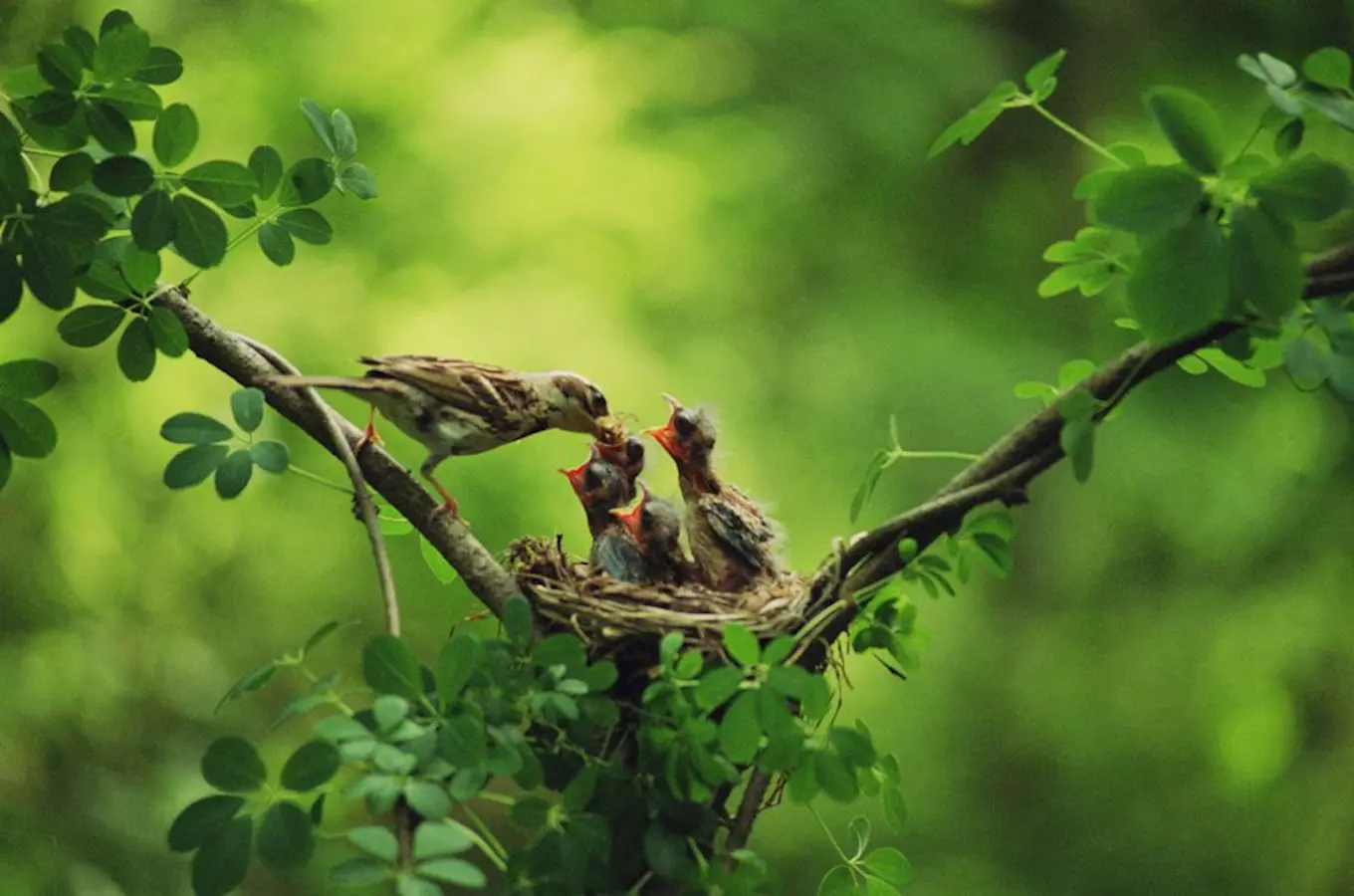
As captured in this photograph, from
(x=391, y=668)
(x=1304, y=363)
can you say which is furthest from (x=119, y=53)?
(x=1304, y=363)

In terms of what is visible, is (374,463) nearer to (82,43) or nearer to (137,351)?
(137,351)

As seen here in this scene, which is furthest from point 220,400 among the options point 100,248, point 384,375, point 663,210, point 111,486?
point 100,248

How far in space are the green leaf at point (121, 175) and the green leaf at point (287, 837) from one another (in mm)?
396

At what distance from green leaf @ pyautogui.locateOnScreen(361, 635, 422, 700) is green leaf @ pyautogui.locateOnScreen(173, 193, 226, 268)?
285 mm

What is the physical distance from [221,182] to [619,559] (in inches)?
30.2

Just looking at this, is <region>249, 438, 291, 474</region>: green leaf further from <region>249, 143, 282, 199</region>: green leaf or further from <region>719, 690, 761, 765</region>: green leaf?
<region>719, 690, 761, 765</region>: green leaf

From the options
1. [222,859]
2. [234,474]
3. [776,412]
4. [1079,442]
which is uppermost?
[776,412]

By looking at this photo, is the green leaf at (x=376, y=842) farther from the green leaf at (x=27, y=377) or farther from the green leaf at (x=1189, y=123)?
the green leaf at (x=1189, y=123)

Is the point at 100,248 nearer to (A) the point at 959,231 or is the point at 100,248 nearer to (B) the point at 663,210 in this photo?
(B) the point at 663,210

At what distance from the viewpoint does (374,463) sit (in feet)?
3.53

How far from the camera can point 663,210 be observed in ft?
8.72

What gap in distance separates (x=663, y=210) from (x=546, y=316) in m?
0.30

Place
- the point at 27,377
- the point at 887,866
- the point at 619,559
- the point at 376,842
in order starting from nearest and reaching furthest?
the point at 376,842, the point at 27,377, the point at 887,866, the point at 619,559

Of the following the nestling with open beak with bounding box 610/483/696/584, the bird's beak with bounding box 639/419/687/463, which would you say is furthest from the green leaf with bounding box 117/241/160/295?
the bird's beak with bounding box 639/419/687/463
